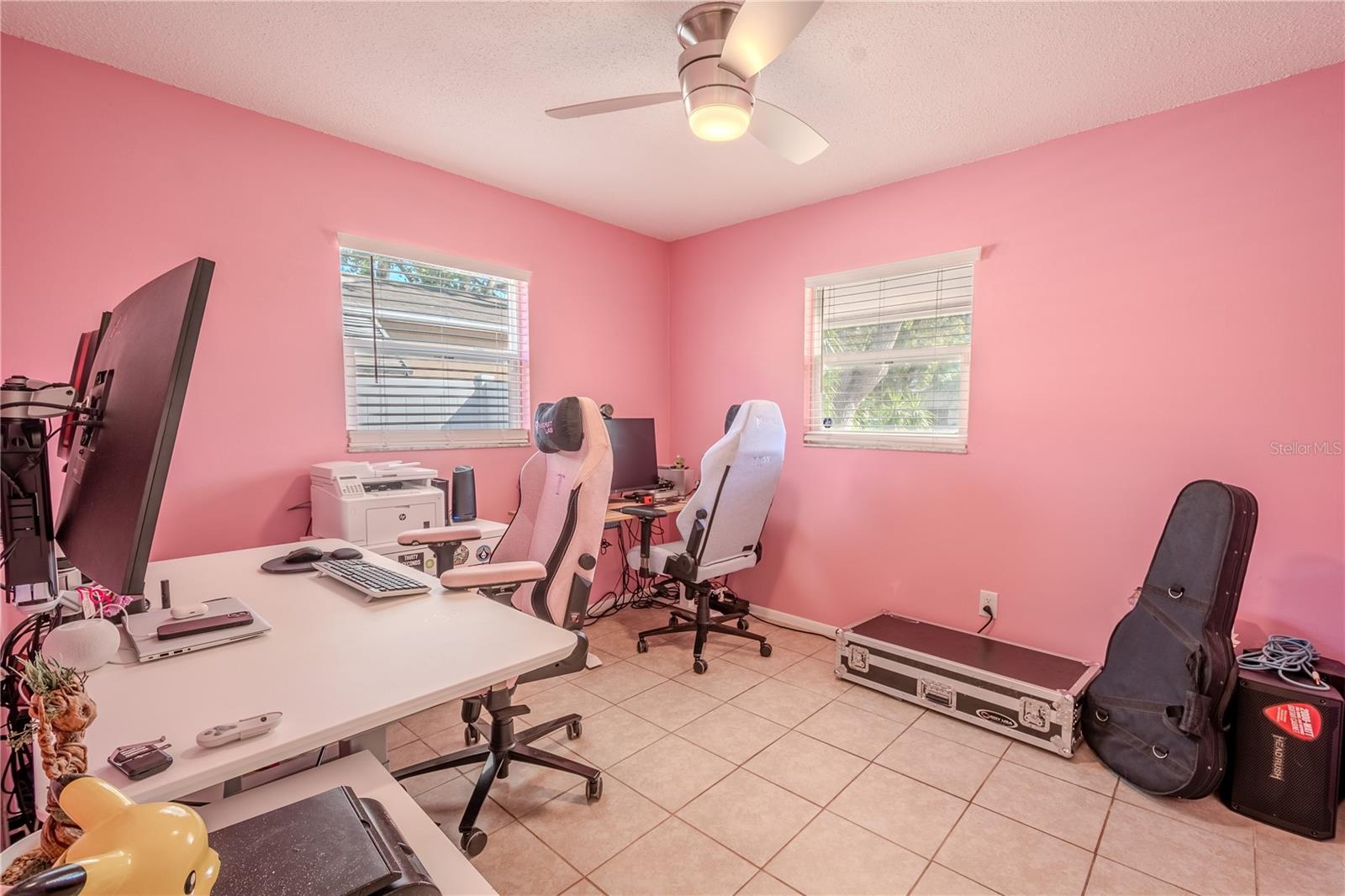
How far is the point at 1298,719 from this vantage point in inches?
72.9

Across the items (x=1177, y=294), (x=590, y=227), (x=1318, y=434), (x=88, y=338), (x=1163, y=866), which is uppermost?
(x=590, y=227)

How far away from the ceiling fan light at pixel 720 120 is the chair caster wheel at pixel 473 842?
2.30 meters

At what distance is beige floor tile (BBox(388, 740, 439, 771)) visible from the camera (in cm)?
216

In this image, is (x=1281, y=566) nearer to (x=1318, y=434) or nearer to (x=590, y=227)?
(x=1318, y=434)

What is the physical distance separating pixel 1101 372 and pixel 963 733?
Answer: 1667mm

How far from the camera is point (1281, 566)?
7.14ft

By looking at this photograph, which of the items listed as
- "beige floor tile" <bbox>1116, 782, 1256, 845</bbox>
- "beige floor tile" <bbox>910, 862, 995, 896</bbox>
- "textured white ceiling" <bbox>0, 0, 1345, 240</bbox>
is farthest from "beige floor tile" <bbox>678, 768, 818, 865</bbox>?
"textured white ceiling" <bbox>0, 0, 1345, 240</bbox>

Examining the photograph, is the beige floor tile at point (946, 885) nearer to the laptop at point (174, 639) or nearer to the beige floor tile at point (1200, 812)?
the beige floor tile at point (1200, 812)

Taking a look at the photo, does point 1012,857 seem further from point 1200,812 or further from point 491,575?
point 491,575

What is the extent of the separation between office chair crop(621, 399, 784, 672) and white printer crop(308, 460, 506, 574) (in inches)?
34.9

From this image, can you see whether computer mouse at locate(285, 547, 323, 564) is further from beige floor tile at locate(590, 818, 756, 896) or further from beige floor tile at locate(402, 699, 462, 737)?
beige floor tile at locate(590, 818, 756, 896)

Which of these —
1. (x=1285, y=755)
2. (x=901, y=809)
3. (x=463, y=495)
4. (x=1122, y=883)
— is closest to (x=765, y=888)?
(x=901, y=809)

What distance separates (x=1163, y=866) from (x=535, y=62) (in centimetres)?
326

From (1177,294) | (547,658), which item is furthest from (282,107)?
(1177,294)
